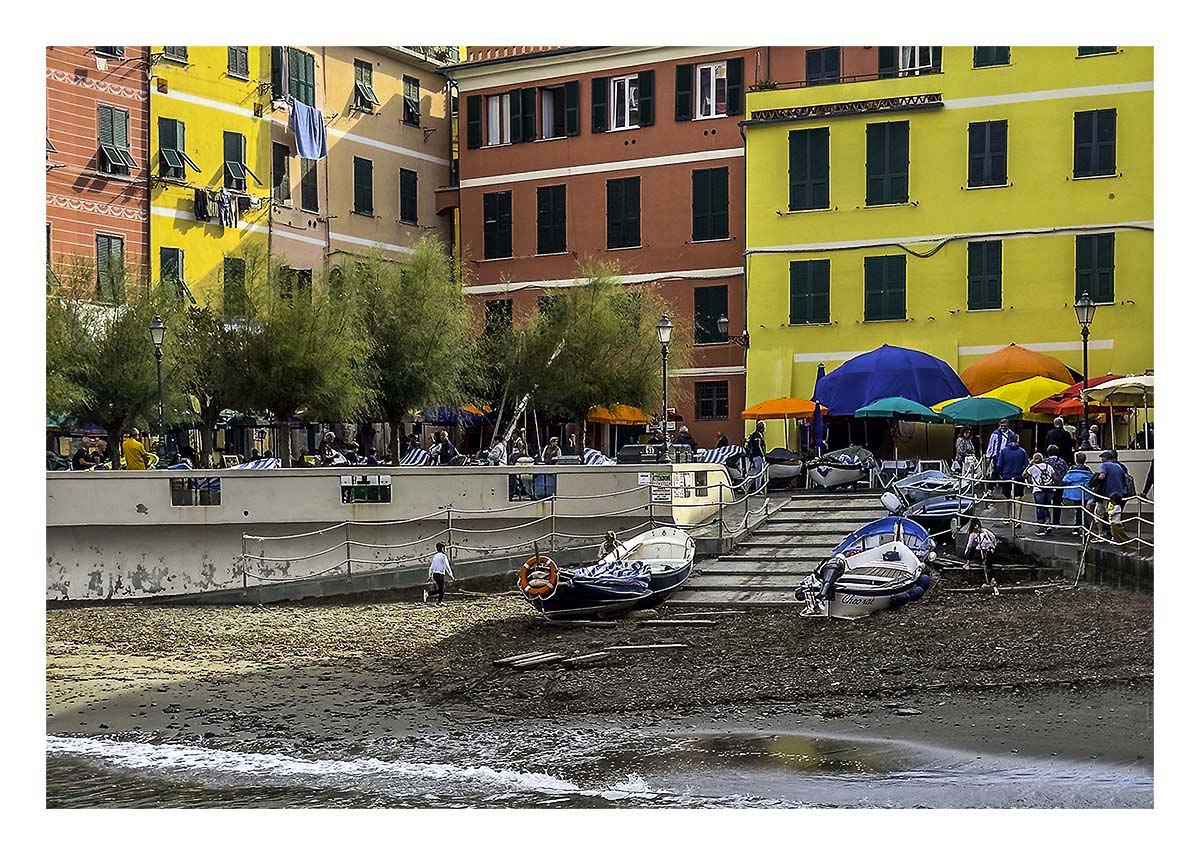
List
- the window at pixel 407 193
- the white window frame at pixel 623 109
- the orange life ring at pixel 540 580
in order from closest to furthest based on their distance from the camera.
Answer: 1. the orange life ring at pixel 540 580
2. the white window frame at pixel 623 109
3. the window at pixel 407 193

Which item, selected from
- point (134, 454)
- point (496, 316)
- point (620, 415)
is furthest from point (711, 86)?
point (134, 454)

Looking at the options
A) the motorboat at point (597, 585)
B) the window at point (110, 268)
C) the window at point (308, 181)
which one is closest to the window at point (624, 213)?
the window at point (308, 181)

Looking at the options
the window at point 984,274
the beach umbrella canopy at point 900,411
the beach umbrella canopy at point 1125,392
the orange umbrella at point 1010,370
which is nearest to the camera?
the beach umbrella canopy at point 1125,392

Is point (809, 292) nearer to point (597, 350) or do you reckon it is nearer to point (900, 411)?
point (597, 350)

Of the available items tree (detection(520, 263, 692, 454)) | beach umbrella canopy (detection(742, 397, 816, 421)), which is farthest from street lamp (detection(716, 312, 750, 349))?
beach umbrella canopy (detection(742, 397, 816, 421))

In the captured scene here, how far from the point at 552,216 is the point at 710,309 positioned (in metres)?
2.30

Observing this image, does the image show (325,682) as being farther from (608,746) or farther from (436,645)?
(608,746)

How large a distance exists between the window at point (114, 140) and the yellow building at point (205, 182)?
35cm

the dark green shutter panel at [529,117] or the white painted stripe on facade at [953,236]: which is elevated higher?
the dark green shutter panel at [529,117]

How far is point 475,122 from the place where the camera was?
915 inches

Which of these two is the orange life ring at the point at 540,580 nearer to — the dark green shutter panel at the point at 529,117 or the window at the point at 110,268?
the window at the point at 110,268

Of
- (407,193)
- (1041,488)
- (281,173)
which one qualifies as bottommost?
(1041,488)

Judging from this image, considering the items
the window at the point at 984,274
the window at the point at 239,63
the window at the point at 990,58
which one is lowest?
the window at the point at 984,274

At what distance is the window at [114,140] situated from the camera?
20.7 metres
